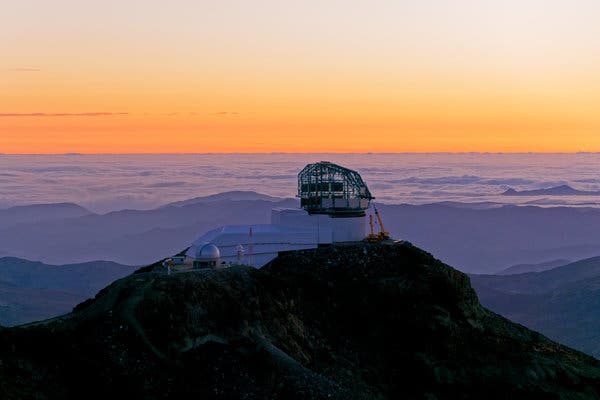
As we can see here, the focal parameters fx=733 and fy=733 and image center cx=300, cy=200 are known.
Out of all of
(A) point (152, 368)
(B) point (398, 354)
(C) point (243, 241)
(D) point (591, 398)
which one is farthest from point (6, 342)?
(D) point (591, 398)

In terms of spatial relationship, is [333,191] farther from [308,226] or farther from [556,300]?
[556,300]

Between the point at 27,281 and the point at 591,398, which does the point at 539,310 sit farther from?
the point at 27,281

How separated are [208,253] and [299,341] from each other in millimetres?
7587

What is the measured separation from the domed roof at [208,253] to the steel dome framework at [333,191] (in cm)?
1193

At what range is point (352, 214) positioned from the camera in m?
54.3

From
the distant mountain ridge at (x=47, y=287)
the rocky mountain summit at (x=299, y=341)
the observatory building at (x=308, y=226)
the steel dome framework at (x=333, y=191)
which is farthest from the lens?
the distant mountain ridge at (x=47, y=287)

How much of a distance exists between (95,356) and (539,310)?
131 meters

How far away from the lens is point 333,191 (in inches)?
2195

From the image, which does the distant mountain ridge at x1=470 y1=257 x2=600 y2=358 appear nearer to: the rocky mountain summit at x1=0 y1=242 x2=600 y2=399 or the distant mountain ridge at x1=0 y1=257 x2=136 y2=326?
the rocky mountain summit at x1=0 y1=242 x2=600 y2=399

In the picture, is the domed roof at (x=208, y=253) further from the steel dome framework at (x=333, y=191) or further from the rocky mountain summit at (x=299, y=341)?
the steel dome framework at (x=333, y=191)

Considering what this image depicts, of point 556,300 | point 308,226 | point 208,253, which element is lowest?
point 556,300

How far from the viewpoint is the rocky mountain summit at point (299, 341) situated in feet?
108

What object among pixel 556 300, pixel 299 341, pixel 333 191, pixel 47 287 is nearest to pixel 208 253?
pixel 299 341

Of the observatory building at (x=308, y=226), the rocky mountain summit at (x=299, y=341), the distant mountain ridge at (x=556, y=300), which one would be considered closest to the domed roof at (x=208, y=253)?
the observatory building at (x=308, y=226)
